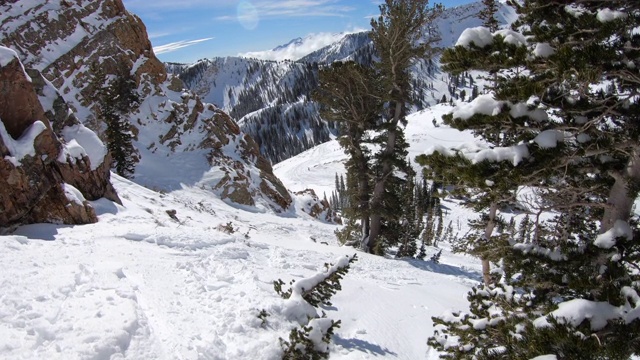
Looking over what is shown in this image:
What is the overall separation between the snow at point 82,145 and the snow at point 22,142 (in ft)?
6.14

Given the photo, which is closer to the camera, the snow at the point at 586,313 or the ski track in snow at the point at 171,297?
the snow at the point at 586,313

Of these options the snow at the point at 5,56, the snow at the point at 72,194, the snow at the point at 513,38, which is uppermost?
the snow at the point at 5,56

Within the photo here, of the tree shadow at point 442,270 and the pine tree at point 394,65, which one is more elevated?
the pine tree at point 394,65

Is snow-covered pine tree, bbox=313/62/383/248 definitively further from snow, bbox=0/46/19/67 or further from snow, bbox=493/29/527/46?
snow, bbox=493/29/527/46

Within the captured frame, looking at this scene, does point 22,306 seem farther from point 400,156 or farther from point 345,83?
point 400,156

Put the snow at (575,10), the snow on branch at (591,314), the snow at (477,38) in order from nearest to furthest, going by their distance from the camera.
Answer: the snow on branch at (591,314), the snow at (575,10), the snow at (477,38)

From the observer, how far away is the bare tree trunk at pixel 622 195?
14.3 ft

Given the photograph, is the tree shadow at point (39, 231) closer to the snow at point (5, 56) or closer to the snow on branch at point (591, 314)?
the snow at point (5, 56)

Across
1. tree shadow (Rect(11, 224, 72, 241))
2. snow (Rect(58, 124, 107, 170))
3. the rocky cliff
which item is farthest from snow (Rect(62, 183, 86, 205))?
the rocky cliff

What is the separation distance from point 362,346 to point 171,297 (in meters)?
3.96

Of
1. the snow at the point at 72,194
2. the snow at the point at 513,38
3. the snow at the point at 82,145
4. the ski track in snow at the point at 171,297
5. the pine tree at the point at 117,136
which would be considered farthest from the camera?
the pine tree at the point at 117,136

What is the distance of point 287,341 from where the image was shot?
598 centimetres

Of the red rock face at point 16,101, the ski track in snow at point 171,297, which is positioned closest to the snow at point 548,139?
the ski track in snow at point 171,297

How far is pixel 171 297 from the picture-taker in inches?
294
